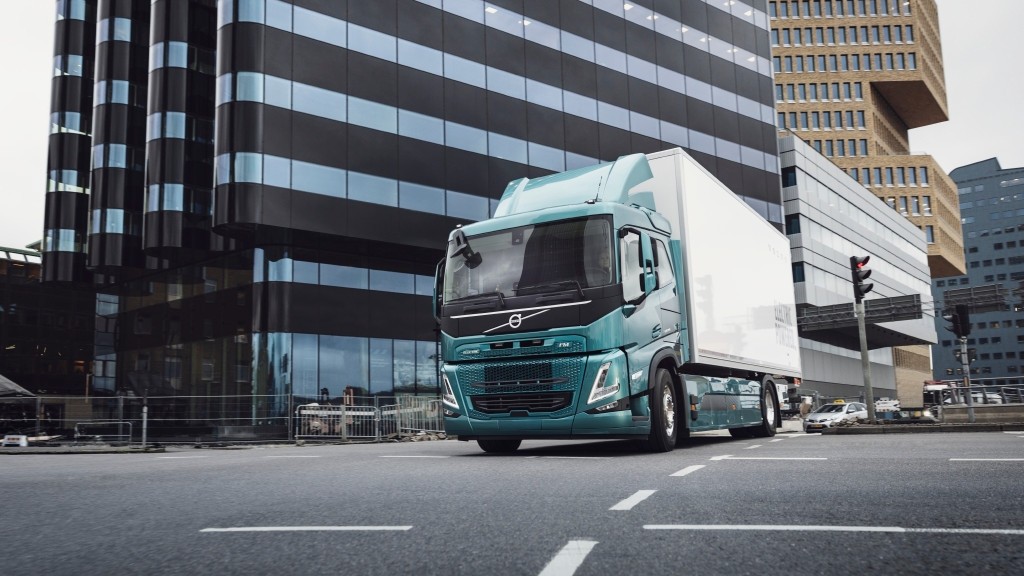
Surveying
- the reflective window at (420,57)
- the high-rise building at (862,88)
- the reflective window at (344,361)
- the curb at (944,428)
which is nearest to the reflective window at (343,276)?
the reflective window at (344,361)

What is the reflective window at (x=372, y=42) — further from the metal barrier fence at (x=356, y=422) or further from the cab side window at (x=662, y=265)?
the cab side window at (x=662, y=265)

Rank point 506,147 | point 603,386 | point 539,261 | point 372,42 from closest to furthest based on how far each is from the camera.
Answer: point 603,386
point 539,261
point 372,42
point 506,147

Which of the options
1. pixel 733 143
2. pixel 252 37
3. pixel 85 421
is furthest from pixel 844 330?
pixel 85 421

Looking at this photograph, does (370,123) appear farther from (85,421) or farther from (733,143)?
(733,143)

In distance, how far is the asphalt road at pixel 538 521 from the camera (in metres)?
3.61

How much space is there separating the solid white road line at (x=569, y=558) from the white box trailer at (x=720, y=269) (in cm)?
852

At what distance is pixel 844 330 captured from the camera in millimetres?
59906

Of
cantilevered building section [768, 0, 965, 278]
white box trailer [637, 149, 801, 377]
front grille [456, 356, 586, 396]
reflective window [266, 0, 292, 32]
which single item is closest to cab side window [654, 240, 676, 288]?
white box trailer [637, 149, 801, 377]

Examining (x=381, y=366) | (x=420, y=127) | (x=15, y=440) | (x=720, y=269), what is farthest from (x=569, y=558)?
(x=420, y=127)

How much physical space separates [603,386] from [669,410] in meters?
1.72

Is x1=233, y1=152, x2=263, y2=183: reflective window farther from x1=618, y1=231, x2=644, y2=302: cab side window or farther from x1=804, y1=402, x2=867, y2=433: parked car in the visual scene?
x1=804, y1=402, x2=867, y2=433: parked car

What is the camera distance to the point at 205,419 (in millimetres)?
22016

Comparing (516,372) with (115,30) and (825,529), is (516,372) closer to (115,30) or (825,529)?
(825,529)

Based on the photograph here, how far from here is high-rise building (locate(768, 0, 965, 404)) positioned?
8400cm
